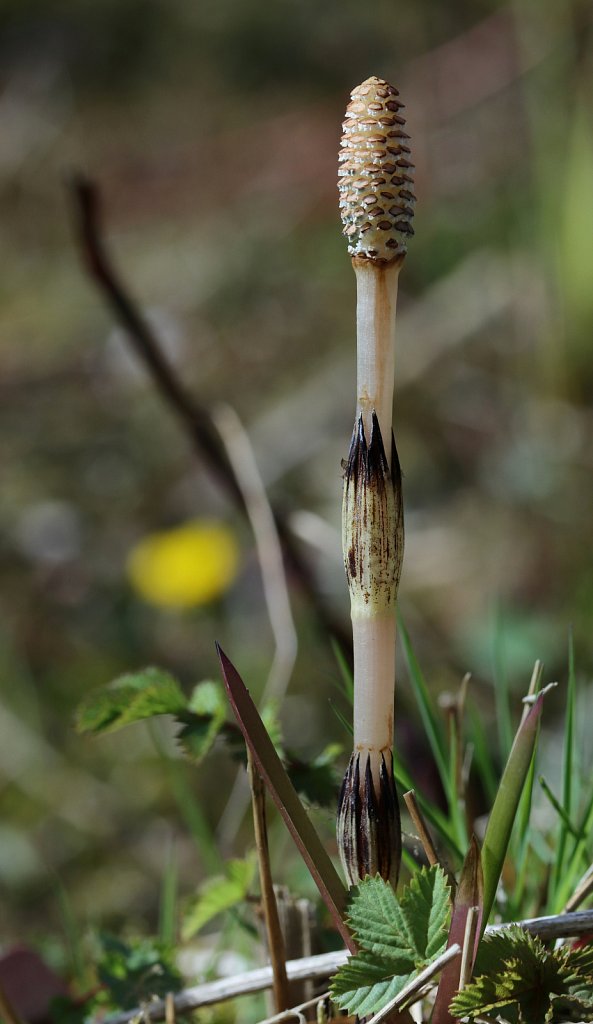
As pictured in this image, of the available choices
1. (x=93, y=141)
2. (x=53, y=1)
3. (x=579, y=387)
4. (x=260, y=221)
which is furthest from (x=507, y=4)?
(x=53, y=1)

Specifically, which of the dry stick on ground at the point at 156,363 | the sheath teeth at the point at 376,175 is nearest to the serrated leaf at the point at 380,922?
the sheath teeth at the point at 376,175

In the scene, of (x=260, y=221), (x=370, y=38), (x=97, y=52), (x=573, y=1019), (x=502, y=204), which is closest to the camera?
(x=573, y=1019)

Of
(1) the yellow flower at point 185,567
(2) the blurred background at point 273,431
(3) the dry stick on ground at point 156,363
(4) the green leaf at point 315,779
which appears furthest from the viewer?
(1) the yellow flower at point 185,567

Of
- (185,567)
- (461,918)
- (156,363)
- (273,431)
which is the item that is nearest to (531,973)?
(461,918)

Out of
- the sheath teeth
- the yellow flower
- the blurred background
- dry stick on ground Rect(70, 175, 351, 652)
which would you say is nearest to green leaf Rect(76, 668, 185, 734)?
the blurred background

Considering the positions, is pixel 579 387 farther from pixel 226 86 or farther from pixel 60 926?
pixel 226 86

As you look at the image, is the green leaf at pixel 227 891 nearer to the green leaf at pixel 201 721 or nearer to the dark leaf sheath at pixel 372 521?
the green leaf at pixel 201 721

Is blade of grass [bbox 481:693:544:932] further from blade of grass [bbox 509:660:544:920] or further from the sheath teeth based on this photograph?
the sheath teeth
